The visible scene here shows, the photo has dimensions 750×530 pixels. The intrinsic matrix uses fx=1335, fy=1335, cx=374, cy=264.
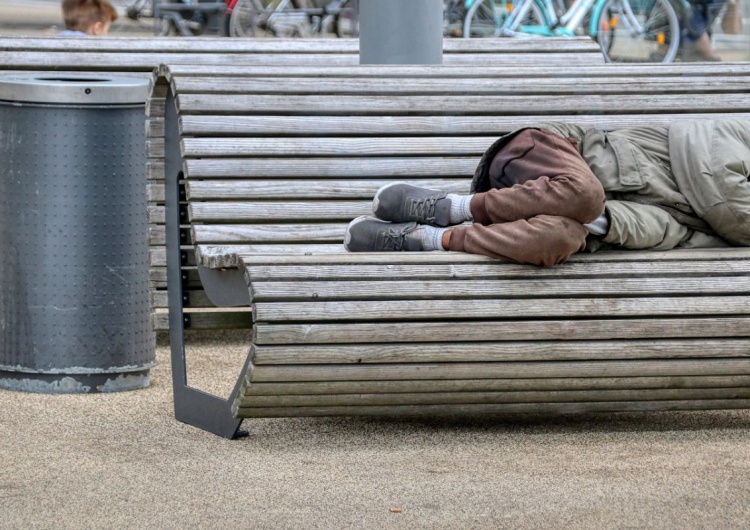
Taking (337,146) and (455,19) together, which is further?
(455,19)

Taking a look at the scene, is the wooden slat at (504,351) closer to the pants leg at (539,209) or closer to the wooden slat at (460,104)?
the pants leg at (539,209)

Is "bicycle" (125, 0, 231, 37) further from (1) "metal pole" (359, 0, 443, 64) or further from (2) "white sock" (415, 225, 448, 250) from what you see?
(2) "white sock" (415, 225, 448, 250)

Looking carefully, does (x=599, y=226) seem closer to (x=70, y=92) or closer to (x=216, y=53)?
(x=70, y=92)

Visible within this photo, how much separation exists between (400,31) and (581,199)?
1.68m

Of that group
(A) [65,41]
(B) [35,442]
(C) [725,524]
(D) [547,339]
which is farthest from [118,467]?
(A) [65,41]

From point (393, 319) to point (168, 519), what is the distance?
2.95 ft

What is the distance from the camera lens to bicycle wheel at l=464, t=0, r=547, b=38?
1246 cm

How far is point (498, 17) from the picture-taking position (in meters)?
12.7

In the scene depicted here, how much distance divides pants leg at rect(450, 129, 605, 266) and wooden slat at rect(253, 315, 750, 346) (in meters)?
0.21

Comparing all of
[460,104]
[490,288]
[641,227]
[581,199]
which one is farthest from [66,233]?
[641,227]

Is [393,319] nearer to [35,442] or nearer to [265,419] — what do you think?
[265,419]

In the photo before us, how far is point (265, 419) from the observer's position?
4316mm

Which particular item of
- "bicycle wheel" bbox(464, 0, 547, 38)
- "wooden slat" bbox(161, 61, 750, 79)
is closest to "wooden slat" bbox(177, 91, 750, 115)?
"wooden slat" bbox(161, 61, 750, 79)

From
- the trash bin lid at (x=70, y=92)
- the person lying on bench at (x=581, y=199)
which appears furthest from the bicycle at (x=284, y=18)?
the person lying on bench at (x=581, y=199)
